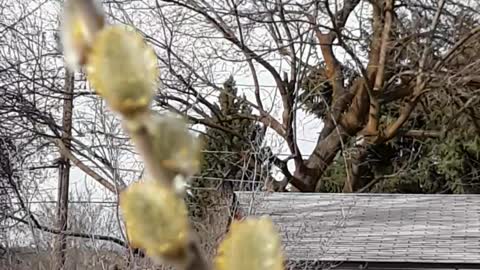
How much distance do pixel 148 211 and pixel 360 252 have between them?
9978 millimetres

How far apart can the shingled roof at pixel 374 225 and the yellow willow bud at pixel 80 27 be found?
27.0 feet

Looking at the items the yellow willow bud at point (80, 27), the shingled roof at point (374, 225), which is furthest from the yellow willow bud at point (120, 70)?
the shingled roof at point (374, 225)

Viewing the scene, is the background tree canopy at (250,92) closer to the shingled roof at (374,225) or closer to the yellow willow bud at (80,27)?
the shingled roof at (374,225)

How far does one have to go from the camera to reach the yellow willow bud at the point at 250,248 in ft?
2.17

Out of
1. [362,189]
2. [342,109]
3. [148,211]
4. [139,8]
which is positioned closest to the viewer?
[148,211]

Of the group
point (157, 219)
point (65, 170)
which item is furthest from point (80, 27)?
point (65, 170)

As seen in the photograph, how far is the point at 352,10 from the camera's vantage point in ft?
43.4

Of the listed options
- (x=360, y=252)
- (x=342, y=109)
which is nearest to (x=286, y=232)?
(x=360, y=252)

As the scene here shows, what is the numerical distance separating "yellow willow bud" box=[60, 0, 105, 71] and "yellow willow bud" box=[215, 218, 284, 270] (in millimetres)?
175

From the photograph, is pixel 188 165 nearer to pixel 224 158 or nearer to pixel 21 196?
pixel 21 196

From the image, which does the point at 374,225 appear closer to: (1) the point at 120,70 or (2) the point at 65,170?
(2) the point at 65,170

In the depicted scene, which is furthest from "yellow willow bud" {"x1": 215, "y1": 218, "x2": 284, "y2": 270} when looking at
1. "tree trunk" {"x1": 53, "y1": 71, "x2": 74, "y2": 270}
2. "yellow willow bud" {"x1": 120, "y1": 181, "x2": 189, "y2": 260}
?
"tree trunk" {"x1": 53, "y1": 71, "x2": 74, "y2": 270}

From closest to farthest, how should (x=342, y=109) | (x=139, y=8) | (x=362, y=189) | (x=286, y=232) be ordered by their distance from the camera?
(x=286, y=232) < (x=139, y=8) < (x=342, y=109) < (x=362, y=189)

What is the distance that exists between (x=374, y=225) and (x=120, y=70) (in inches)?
434
